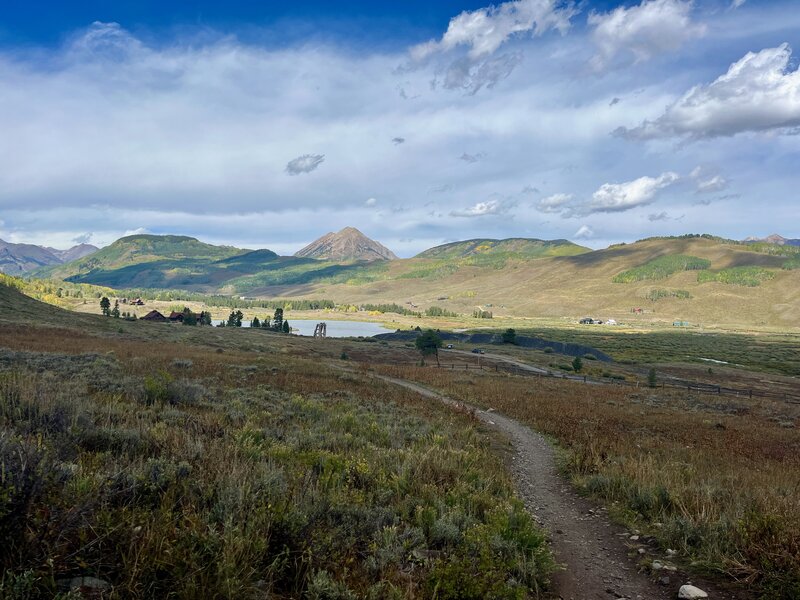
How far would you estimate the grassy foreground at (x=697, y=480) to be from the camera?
5555mm

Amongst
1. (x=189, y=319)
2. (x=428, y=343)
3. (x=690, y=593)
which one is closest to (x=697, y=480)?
(x=690, y=593)

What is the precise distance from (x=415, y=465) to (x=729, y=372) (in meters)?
86.1

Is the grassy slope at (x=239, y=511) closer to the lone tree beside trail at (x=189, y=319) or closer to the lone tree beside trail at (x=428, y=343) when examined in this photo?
the lone tree beside trail at (x=428, y=343)

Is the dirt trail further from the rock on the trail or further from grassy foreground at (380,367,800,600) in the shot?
grassy foreground at (380,367,800,600)

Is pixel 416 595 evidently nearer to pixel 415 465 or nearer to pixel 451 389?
pixel 415 465

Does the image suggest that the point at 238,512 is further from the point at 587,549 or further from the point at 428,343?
the point at 428,343

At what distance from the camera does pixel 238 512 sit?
15.6 ft

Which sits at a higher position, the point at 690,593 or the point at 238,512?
the point at 238,512

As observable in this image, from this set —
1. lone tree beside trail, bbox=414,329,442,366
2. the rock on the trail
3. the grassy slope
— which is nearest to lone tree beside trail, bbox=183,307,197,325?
lone tree beside trail, bbox=414,329,442,366

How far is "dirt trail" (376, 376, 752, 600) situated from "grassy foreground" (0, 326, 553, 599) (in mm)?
558

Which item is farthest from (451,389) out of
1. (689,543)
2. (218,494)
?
(218,494)

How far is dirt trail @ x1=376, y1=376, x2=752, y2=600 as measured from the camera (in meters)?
5.48

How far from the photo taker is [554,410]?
20.0m

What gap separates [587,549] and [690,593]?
168 centimetres
